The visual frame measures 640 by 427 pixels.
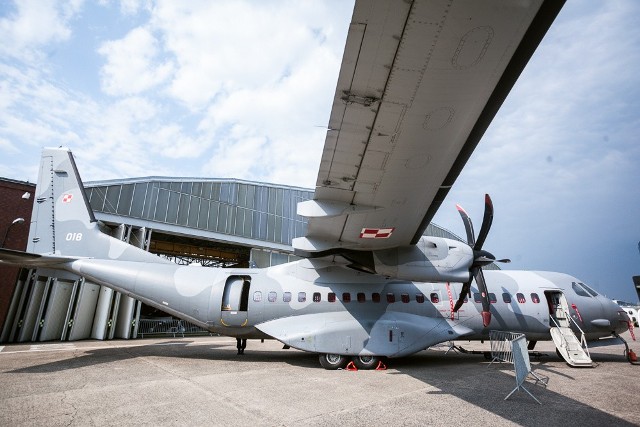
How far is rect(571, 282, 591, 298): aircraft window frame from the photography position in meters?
12.6

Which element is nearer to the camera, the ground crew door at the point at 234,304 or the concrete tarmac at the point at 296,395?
the concrete tarmac at the point at 296,395

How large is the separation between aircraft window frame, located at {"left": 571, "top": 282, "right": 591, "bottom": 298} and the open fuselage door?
917 mm

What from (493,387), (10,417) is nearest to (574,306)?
(493,387)

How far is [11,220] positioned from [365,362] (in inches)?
821

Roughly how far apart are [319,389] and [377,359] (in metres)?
3.83

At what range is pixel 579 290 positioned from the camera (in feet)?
41.7

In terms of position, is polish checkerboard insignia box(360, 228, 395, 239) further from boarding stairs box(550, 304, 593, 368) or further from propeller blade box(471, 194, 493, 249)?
boarding stairs box(550, 304, 593, 368)

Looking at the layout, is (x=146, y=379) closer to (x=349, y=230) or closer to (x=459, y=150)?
(x=349, y=230)

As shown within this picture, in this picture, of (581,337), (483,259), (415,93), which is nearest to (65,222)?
(415,93)

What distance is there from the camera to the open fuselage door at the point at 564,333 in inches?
431

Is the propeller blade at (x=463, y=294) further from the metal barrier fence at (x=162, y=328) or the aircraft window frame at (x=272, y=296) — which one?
the metal barrier fence at (x=162, y=328)

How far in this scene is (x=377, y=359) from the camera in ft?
34.7

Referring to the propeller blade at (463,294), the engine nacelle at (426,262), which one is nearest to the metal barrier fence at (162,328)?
the engine nacelle at (426,262)

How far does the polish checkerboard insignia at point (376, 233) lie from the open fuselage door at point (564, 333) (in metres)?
8.00
